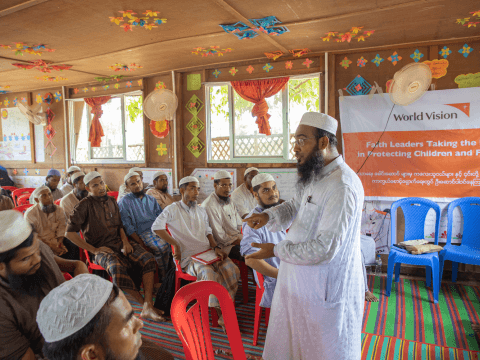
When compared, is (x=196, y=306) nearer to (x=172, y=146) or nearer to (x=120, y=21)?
(x=120, y=21)

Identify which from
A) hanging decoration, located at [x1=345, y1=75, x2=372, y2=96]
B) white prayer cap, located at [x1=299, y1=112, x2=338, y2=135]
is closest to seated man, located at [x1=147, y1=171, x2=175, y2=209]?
hanging decoration, located at [x1=345, y1=75, x2=372, y2=96]

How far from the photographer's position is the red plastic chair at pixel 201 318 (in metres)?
1.37

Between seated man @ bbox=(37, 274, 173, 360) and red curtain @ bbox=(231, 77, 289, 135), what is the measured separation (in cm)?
404

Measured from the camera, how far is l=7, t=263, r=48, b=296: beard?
59.5 inches

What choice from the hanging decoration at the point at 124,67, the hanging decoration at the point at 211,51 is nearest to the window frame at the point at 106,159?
the hanging decoration at the point at 124,67

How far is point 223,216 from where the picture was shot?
382 centimetres

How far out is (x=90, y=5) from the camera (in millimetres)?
2654

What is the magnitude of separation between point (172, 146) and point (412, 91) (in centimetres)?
355

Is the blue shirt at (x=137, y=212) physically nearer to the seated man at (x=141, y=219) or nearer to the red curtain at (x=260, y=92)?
the seated man at (x=141, y=219)

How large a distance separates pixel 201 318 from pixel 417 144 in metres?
3.54

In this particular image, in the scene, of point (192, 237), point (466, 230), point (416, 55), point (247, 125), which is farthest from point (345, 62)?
point (192, 237)

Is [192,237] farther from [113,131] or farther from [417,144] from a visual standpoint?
[113,131]

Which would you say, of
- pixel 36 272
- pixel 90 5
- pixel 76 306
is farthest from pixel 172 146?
pixel 76 306

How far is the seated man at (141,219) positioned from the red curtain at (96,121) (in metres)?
2.90
